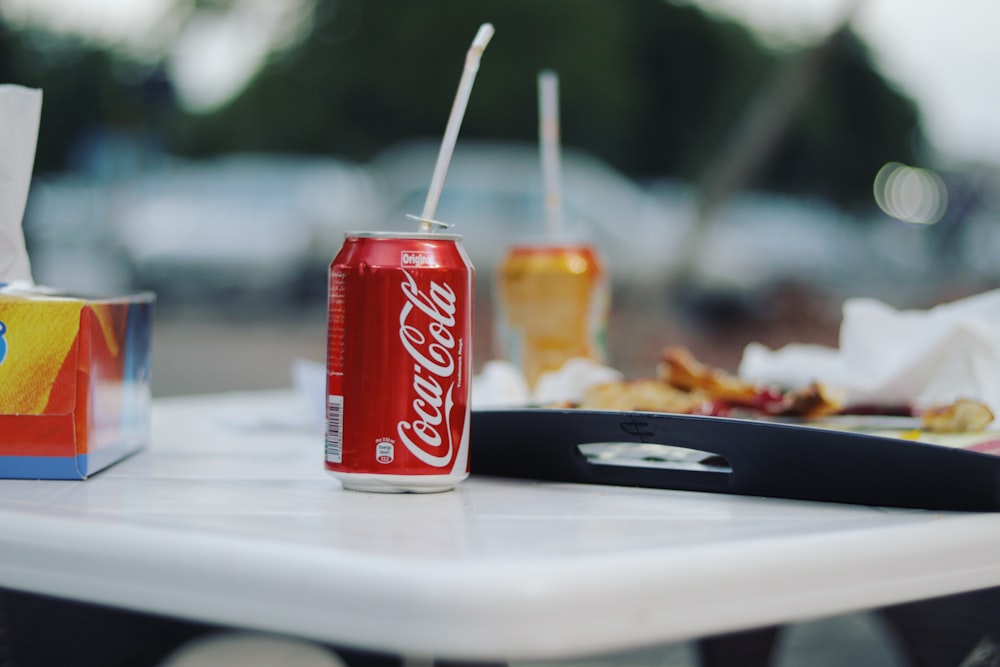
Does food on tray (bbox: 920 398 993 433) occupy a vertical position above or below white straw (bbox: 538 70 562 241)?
below

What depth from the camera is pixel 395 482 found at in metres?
0.76

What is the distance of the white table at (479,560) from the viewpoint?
0.50 metres

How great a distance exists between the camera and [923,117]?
20.1 metres

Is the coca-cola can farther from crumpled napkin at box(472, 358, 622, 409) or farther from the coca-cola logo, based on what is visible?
crumpled napkin at box(472, 358, 622, 409)

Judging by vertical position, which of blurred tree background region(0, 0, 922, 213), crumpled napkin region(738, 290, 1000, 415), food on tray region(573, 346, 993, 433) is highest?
blurred tree background region(0, 0, 922, 213)

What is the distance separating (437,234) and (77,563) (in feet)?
1.05

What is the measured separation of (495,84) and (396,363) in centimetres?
1325

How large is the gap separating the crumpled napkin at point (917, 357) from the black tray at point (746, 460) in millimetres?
337

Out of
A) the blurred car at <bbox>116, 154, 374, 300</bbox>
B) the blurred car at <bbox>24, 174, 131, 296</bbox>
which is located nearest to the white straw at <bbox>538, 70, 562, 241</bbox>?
the blurred car at <bbox>116, 154, 374, 300</bbox>

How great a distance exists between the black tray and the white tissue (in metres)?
0.41

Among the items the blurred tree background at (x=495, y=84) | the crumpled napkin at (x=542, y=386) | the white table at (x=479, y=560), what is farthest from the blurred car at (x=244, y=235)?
the white table at (x=479, y=560)

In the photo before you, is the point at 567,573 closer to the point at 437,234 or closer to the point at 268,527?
the point at 268,527

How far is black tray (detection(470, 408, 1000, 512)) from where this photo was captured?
0.71m

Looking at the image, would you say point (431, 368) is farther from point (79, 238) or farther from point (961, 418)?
point (79, 238)
